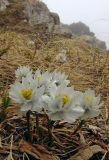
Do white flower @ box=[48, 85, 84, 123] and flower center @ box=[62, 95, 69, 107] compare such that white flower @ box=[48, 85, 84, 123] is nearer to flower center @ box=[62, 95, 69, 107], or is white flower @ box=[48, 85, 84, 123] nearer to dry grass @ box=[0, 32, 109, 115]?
flower center @ box=[62, 95, 69, 107]

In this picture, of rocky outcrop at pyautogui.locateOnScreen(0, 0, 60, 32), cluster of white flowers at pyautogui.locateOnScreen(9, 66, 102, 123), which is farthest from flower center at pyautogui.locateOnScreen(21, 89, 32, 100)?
rocky outcrop at pyautogui.locateOnScreen(0, 0, 60, 32)

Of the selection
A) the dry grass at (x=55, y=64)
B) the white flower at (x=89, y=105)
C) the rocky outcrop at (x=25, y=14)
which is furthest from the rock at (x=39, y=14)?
the white flower at (x=89, y=105)

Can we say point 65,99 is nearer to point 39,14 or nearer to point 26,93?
point 26,93

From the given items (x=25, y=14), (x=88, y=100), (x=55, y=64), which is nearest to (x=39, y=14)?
(x=25, y=14)

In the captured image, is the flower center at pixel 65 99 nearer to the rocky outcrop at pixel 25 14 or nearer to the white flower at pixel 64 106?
the white flower at pixel 64 106

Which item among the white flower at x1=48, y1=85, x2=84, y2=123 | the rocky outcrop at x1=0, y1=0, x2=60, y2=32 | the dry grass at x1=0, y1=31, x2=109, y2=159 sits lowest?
the white flower at x1=48, y1=85, x2=84, y2=123

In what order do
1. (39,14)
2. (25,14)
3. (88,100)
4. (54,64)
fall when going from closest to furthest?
(88,100), (54,64), (25,14), (39,14)
